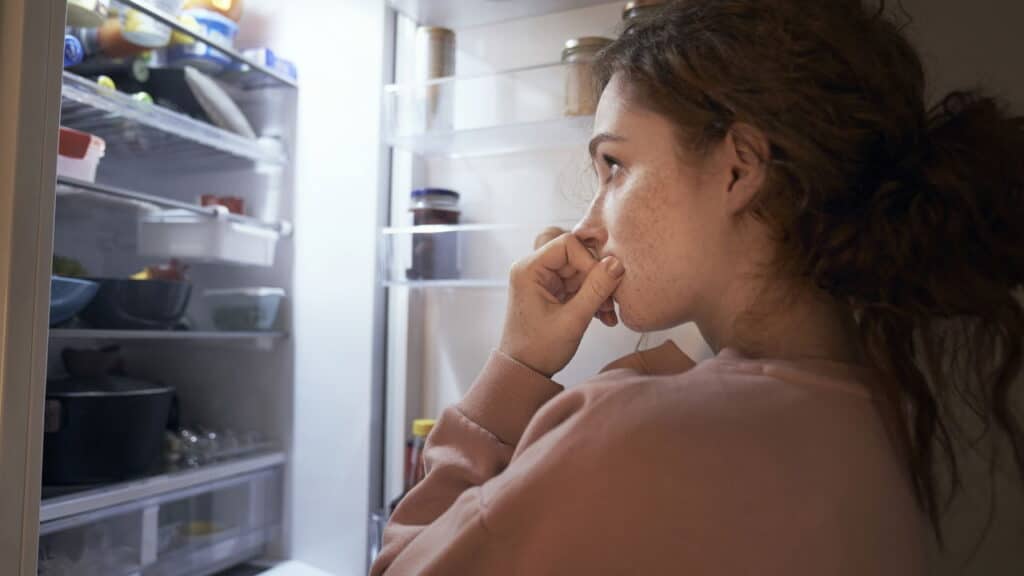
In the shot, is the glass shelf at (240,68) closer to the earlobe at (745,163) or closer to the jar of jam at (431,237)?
the jar of jam at (431,237)

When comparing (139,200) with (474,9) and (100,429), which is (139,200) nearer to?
(100,429)

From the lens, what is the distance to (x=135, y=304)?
120 centimetres

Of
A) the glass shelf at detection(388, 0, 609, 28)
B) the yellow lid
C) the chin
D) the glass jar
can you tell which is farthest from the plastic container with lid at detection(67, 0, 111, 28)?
the chin

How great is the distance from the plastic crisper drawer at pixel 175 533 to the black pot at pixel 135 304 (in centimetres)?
28

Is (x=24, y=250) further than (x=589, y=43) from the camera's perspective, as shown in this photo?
No

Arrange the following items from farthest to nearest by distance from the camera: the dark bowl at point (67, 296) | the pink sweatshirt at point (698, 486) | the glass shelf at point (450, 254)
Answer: the glass shelf at point (450, 254)
the dark bowl at point (67, 296)
the pink sweatshirt at point (698, 486)

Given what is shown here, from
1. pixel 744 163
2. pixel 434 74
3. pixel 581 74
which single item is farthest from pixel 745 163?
pixel 434 74

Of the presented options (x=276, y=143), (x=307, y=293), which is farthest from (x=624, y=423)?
(x=276, y=143)

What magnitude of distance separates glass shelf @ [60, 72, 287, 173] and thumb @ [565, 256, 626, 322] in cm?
79

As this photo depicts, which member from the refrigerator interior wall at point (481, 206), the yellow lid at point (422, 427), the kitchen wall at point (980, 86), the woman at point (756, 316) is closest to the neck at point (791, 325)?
the woman at point (756, 316)

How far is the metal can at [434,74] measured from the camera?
1.28 metres

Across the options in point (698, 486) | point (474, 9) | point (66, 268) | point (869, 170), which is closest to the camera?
point (698, 486)

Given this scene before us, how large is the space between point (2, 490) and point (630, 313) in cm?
61

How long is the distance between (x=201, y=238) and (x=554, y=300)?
2.80 ft
